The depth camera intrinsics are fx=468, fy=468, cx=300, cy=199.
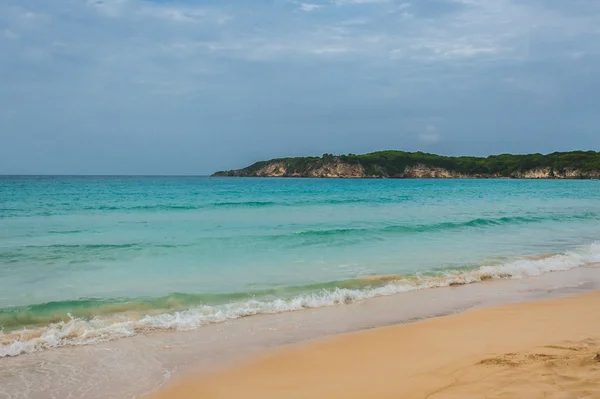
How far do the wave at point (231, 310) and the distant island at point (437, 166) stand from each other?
127103mm

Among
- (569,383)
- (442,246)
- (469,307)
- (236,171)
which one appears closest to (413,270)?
(469,307)

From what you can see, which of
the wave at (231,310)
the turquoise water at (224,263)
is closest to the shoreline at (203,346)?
the wave at (231,310)

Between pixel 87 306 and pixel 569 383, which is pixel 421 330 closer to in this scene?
pixel 569 383

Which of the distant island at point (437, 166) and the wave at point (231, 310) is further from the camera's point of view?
the distant island at point (437, 166)

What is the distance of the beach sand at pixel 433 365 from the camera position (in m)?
4.54

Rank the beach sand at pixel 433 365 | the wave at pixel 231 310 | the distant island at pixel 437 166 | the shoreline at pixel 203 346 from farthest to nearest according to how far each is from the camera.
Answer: the distant island at pixel 437 166, the wave at pixel 231 310, the shoreline at pixel 203 346, the beach sand at pixel 433 365

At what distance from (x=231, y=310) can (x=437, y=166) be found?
480 feet

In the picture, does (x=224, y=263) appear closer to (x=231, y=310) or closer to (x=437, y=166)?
(x=231, y=310)

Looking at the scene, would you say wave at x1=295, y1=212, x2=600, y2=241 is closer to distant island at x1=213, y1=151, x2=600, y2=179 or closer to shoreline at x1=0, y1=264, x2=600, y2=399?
shoreline at x1=0, y1=264, x2=600, y2=399

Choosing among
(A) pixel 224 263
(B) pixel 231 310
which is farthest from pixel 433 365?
(A) pixel 224 263

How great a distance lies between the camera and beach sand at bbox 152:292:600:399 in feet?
14.9

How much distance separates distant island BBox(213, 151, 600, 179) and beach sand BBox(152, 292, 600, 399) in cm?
13210

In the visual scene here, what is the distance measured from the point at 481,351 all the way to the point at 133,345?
453 cm

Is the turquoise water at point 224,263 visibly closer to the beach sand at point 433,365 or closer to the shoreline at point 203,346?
the shoreline at point 203,346
